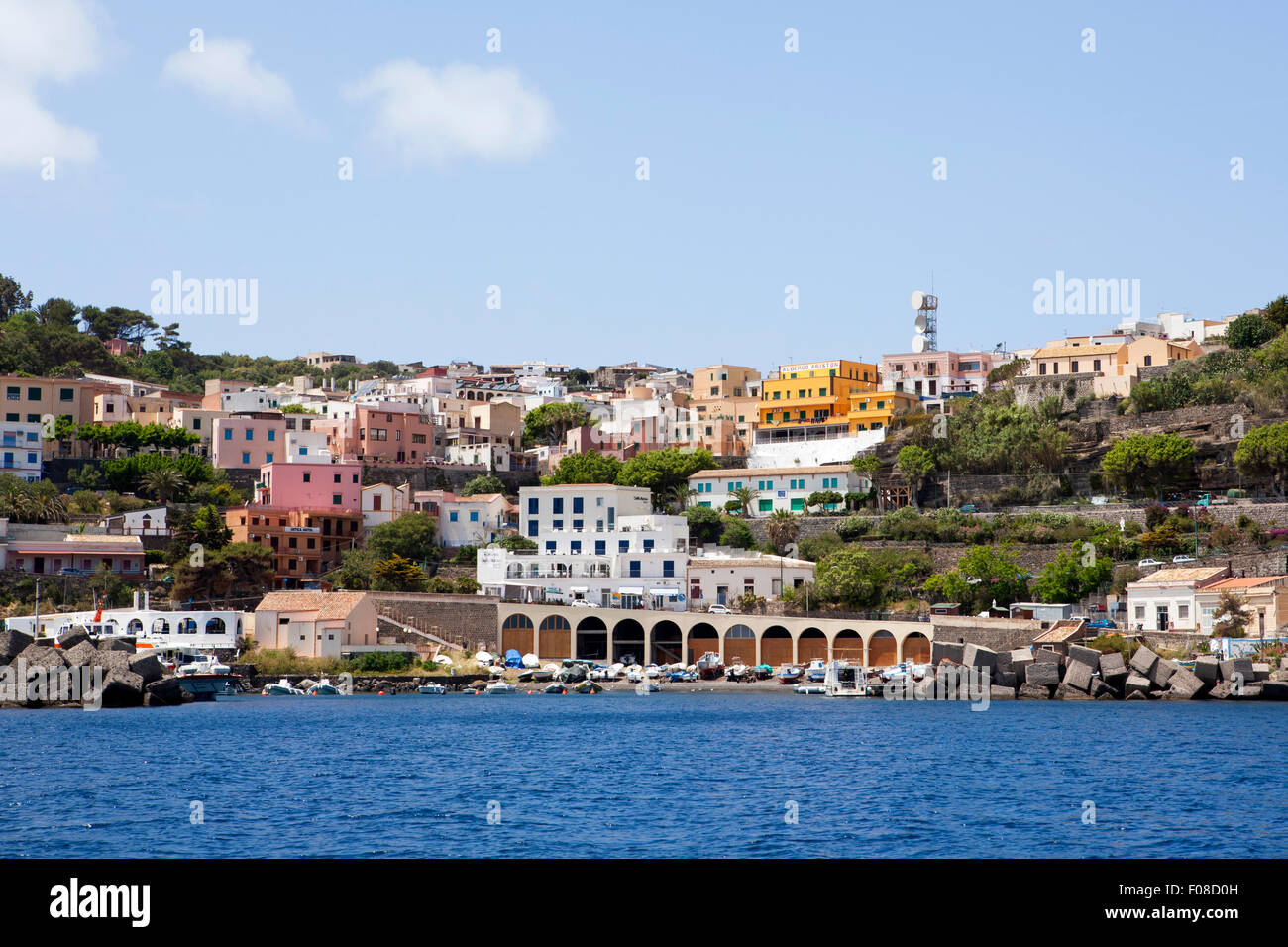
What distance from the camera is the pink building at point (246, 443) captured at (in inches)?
3634

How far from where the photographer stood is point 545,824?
26500 mm

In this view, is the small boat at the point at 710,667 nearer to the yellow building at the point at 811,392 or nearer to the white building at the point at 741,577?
the white building at the point at 741,577

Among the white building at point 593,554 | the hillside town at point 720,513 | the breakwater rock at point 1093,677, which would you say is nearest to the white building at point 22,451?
the hillside town at point 720,513

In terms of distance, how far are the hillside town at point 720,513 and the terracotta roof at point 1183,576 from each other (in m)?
0.16

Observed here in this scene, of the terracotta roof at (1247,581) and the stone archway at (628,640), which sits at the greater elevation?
the terracotta roof at (1247,581)

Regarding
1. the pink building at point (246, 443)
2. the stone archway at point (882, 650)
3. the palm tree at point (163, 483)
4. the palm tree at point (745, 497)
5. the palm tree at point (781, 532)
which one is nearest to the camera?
the stone archway at point (882, 650)

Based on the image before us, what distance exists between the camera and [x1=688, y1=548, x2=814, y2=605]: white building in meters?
72.8

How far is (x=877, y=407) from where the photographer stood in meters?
94.6

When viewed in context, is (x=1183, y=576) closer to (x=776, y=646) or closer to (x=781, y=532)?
(x=776, y=646)

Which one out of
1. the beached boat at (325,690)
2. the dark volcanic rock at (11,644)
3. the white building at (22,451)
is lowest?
the beached boat at (325,690)

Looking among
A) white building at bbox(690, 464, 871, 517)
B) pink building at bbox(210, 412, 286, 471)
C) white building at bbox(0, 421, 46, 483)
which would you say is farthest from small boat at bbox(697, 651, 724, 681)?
white building at bbox(0, 421, 46, 483)

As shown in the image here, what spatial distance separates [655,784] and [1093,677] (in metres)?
29.7

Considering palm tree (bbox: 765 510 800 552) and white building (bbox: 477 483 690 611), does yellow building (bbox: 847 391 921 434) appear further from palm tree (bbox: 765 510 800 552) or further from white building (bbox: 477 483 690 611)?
white building (bbox: 477 483 690 611)

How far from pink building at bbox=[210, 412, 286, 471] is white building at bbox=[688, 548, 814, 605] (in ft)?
108
